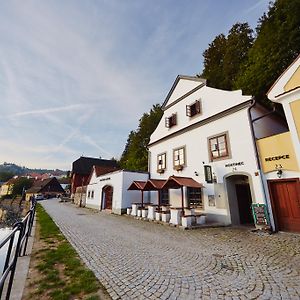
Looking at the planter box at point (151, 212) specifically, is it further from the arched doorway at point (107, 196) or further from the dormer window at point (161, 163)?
the arched doorway at point (107, 196)

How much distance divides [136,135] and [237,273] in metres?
28.0

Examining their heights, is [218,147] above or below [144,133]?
below

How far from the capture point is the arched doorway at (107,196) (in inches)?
768

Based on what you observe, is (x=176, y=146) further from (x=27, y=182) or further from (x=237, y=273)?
(x=27, y=182)

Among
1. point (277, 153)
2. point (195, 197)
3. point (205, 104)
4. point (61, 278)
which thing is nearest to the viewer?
point (61, 278)

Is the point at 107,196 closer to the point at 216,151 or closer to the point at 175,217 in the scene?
the point at 175,217

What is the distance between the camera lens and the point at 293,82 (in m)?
8.38

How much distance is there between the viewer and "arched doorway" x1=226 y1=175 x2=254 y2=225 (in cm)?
1042

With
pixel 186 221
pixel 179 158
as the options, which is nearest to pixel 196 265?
pixel 186 221

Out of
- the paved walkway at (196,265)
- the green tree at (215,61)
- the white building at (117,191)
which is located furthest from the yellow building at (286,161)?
the white building at (117,191)

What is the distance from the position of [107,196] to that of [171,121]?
1060 centimetres

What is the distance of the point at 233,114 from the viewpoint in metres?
11.0

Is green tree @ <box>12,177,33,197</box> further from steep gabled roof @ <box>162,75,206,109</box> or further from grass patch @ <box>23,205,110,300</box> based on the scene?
grass patch @ <box>23,205,110,300</box>

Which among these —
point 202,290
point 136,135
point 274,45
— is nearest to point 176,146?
point 274,45
